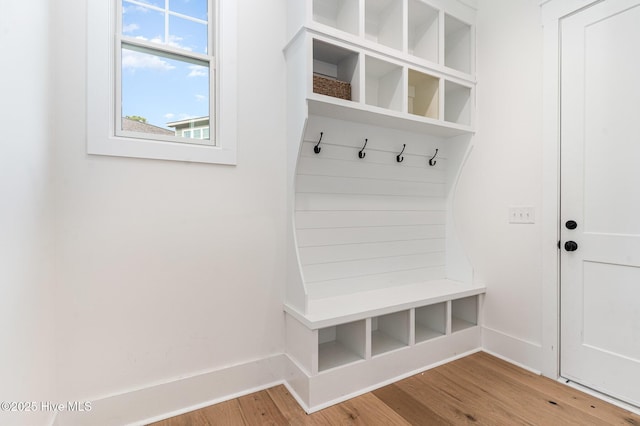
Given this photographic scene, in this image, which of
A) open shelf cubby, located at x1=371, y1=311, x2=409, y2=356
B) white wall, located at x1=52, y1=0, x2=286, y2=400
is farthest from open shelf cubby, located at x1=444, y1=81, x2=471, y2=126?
open shelf cubby, located at x1=371, y1=311, x2=409, y2=356

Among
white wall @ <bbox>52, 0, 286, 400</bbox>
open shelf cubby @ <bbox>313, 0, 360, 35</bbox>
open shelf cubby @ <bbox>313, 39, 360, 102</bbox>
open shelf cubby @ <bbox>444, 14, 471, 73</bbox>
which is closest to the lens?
white wall @ <bbox>52, 0, 286, 400</bbox>

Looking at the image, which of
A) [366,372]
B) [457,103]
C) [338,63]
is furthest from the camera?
[457,103]

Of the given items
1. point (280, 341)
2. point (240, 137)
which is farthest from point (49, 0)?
point (280, 341)

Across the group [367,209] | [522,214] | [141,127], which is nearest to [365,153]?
[367,209]

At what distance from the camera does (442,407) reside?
169cm

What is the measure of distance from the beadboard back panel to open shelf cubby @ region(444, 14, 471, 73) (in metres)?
0.62

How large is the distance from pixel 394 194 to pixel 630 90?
1.42m

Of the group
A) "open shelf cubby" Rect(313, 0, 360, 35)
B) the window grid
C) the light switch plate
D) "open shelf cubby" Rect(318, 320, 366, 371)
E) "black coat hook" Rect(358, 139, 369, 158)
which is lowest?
"open shelf cubby" Rect(318, 320, 366, 371)

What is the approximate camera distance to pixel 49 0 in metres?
1.37

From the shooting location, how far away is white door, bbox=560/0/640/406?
167cm

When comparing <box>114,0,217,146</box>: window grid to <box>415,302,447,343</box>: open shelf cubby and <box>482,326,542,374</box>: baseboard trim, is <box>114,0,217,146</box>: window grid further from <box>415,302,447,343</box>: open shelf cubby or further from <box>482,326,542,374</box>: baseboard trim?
<box>482,326,542,374</box>: baseboard trim

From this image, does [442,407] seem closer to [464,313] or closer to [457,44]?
[464,313]

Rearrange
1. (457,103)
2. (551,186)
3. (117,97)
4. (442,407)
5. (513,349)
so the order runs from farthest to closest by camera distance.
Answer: (457,103)
(513,349)
(551,186)
(442,407)
(117,97)

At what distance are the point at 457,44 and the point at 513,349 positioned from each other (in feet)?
7.74
